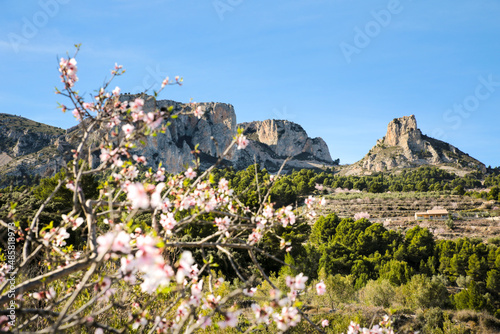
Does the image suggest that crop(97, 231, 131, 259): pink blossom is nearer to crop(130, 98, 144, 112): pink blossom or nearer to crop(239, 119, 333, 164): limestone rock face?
crop(130, 98, 144, 112): pink blossom

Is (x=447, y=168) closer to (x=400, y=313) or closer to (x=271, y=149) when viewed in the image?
(x=271, y=149)

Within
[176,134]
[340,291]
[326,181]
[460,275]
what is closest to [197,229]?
[340,291]

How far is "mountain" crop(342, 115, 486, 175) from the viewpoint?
316 feet

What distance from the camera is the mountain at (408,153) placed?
96.2m

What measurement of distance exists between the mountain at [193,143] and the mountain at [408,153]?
2350 cm

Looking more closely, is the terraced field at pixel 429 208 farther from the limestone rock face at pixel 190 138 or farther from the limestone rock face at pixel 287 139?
the limestone rock face at pixel 287 139

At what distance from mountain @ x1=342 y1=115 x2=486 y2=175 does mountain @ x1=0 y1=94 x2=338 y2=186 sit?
2350 cm

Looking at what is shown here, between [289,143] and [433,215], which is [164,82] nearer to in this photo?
[433,215]

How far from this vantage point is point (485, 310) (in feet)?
40.9

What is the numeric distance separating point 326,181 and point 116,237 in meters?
A: 62.9

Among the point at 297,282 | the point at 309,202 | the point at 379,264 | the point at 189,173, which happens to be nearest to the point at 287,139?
the point at 379,264

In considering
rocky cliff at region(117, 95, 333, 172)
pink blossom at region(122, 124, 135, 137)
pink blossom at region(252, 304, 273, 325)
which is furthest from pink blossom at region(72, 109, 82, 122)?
rocky cliff at region(117, 95, 333, 172)

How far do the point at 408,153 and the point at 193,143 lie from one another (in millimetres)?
69663

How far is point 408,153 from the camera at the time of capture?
4053 inches
